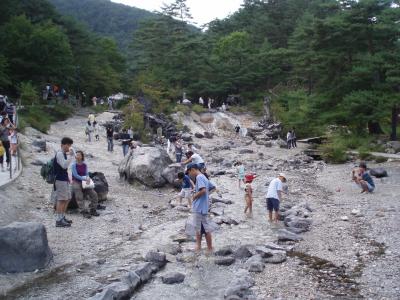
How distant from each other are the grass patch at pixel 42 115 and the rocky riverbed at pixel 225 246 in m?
11.1

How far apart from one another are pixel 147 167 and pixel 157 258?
30.9 feet

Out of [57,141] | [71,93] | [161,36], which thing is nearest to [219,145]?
[57,141]

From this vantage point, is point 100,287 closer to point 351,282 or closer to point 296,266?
point 296,266

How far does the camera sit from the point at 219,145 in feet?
128

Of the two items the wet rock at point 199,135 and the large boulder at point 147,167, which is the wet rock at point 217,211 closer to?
the large boulder at point 147,167

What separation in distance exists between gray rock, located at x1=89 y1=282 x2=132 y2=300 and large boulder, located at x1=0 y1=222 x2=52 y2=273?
6.78 ft

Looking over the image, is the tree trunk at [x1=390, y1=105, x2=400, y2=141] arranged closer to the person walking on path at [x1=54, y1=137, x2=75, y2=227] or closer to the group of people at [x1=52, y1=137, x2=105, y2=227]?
the group of people at [x1=52, y1=137, x2=105, y2=227]

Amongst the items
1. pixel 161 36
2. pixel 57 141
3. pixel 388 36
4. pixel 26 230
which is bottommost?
pixel 26 230

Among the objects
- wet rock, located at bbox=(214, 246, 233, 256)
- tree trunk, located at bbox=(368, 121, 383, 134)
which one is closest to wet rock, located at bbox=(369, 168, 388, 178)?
tree trunk, located at bbox=(368, 121, 383, 134)

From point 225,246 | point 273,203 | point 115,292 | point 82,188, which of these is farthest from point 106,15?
point 115,292

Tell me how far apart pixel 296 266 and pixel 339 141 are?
880 inches

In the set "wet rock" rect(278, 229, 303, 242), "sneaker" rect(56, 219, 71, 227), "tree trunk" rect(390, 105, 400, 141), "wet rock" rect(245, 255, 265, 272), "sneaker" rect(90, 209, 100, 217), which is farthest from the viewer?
"tree trunk" rect(390, 105, 400, 141)

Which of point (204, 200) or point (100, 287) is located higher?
point (204, 200)

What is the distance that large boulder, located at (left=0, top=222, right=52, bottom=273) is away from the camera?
9281 mm
